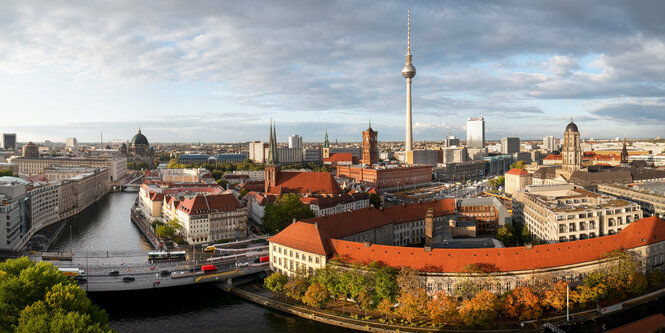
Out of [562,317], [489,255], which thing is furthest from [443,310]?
[562,317]

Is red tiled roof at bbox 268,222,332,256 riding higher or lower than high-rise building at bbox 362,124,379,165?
lower

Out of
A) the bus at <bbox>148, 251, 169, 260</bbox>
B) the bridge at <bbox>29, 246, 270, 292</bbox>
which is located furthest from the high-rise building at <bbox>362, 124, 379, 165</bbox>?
the bus at <bbox>148, 251, 169, 260</bbox>

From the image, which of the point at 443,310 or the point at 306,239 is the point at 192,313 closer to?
the point at 306,239

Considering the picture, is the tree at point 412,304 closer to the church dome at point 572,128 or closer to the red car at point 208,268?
the red car at point 208,268

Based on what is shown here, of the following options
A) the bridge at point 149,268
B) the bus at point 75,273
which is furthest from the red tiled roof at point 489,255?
the bus at point 75,273

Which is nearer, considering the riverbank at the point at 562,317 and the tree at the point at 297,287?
the riverbank at the point at 562,317

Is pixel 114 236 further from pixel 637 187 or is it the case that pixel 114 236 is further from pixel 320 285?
pixel 637 187

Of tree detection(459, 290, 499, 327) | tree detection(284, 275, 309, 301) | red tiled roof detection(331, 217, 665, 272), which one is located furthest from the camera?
tree detection(284, 275, 309, 301)

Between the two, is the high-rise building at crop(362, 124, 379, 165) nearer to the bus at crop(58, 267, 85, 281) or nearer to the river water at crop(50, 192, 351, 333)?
the river water at crop(50, 192, 351, 333)
